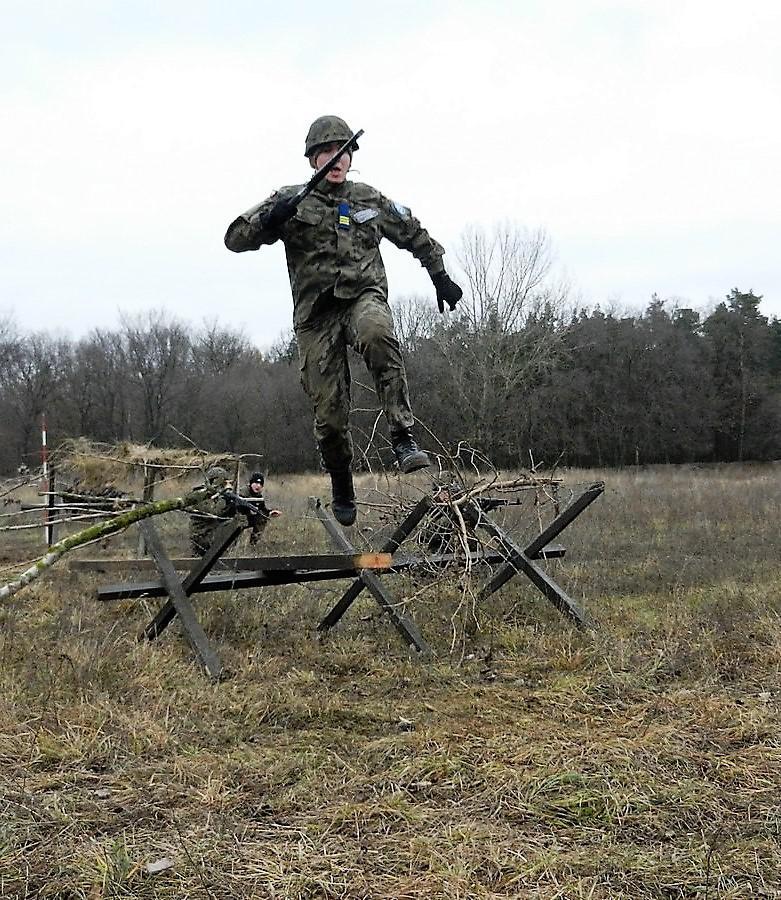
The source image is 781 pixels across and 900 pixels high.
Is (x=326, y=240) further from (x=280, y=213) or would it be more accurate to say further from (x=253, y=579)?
(x=253, y=579)

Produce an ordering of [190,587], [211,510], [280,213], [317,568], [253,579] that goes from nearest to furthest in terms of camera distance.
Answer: [280,213] < [317,568] < [190,587] < [253,579] < [211,510]

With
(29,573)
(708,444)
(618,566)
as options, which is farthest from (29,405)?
(29,573)

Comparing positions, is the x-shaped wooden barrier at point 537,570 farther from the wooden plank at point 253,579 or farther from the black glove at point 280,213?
the black glove at point 280,213

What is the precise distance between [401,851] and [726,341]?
1530 inches

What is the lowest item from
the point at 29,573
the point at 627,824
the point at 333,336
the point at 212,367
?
the point at 627,824

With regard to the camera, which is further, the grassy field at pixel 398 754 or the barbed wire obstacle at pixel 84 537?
the grassy field at pixel 398 754

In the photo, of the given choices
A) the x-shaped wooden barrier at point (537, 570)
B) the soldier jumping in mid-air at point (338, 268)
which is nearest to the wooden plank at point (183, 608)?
the soldier jumping in mid-air at point (338, 268)

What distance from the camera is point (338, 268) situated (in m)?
4.84

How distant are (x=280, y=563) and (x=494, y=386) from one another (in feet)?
66.5

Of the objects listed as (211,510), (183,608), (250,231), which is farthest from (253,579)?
(250,231)

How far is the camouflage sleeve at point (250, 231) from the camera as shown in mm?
4707

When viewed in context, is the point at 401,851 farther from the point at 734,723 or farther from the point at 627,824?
the point at 734,723

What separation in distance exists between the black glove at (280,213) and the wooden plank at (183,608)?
243cm

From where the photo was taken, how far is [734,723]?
4.77 metres
